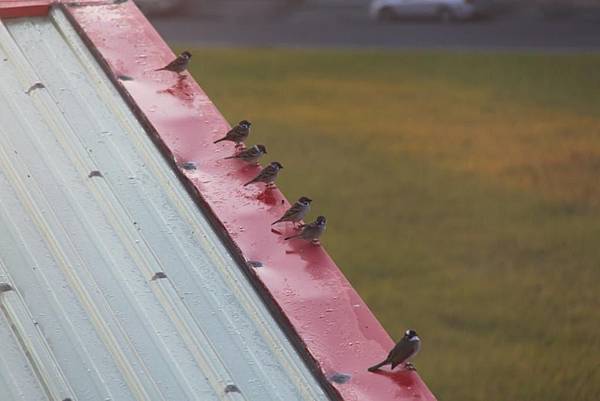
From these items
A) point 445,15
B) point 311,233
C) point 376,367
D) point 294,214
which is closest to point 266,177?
point 294,214

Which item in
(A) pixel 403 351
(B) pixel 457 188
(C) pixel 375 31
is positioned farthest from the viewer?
(C) pixel 375 31

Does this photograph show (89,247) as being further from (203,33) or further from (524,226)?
(203,33)

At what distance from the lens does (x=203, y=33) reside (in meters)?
34.2

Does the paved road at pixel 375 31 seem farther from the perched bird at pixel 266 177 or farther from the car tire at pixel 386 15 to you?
the perched bird at pixel 266 177

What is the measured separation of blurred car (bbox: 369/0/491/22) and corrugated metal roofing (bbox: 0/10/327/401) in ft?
98.5

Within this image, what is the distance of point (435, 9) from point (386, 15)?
169cm

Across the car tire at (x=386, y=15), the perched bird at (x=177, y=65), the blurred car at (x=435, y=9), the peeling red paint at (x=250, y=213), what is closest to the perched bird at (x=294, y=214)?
the peeling red paint at (x=250, y=213)

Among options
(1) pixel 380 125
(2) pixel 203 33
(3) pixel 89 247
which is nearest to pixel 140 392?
(3) pixel 89 247

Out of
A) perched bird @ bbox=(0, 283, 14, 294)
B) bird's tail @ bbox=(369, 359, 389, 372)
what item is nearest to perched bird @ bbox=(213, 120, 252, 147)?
perched bird @ bbox=(0, 283, 14, 294)

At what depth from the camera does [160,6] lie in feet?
122

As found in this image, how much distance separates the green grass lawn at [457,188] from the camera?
13.2 m

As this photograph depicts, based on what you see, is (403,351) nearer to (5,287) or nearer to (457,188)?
(5,287)

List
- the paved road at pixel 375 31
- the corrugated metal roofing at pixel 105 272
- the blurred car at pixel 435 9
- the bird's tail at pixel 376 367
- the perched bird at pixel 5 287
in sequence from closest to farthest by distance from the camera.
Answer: the corrugated metal roofing at pixel 105 272, the bird's tail at pixel 376 367, the perched bird at pixel 5 287, the paved road at pixel 375 31, the blurred car at pixel 435 9

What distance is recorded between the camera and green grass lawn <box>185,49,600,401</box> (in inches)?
520
